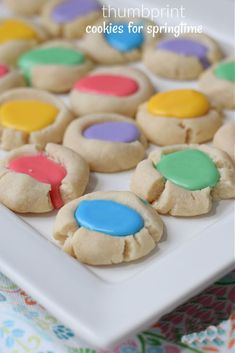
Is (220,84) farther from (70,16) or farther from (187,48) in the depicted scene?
(70,16)

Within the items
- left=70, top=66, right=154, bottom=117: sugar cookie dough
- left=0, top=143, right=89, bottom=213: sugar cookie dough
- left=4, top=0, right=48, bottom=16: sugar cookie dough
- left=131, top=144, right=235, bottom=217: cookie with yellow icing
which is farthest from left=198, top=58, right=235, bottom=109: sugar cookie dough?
left=4, top=0, right=48, bottom=16: sugar cookie dough

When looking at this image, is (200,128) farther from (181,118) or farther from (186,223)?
(186,223)

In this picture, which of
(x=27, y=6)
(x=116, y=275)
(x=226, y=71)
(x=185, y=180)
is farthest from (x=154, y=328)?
(x=27, y=6)

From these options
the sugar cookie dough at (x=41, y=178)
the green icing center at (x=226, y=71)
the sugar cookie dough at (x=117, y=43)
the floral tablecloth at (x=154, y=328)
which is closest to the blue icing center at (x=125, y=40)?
the sugar cookie dough at (x=117, y=43)

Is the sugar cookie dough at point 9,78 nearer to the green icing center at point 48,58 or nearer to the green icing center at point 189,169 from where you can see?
the green icing center at point 48,58

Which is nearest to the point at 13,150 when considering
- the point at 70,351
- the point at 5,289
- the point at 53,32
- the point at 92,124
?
the point at 92,124
